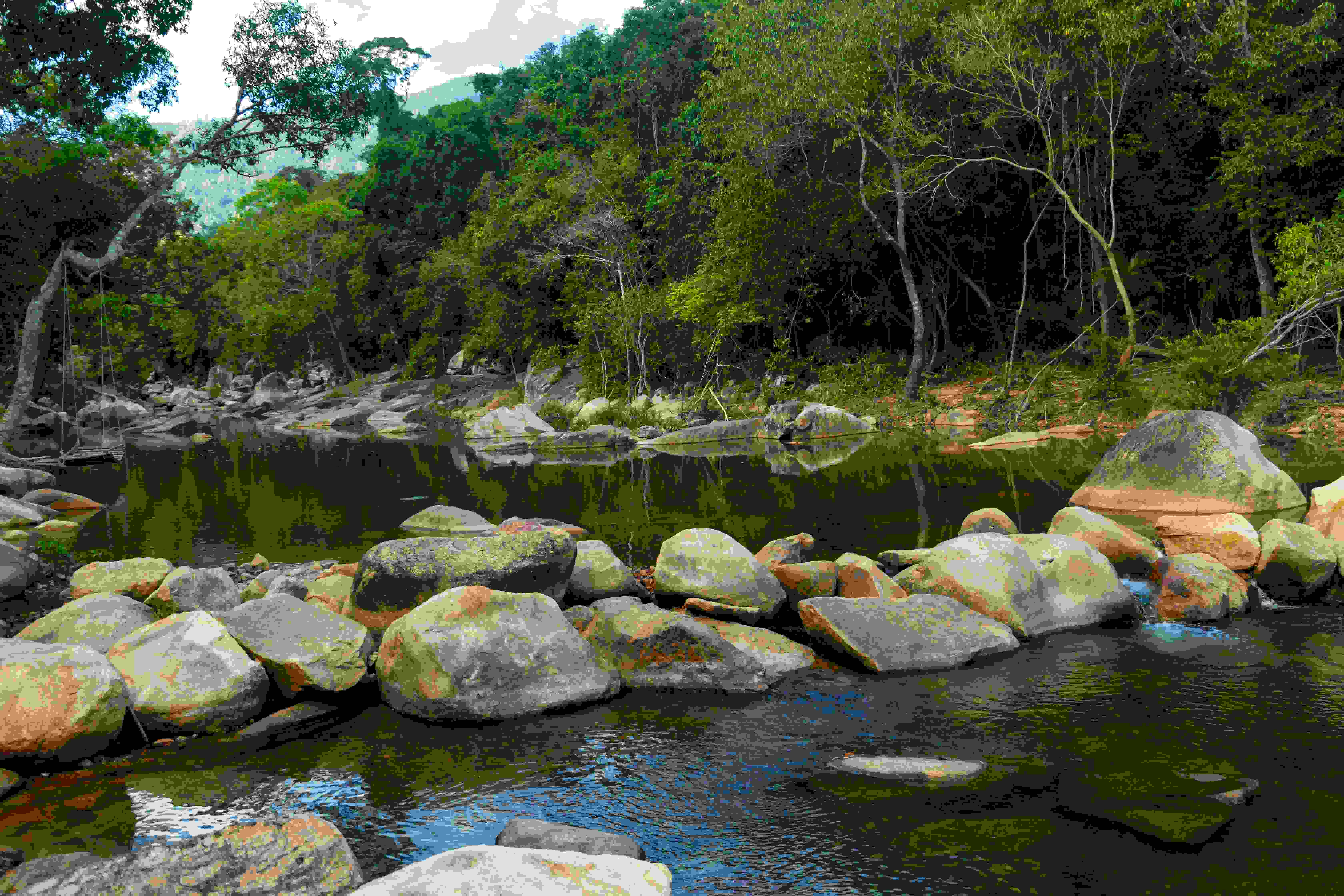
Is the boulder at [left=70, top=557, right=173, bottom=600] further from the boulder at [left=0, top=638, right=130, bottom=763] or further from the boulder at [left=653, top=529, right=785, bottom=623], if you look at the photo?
the boulder at [left=653, top=529, right=785, bottom=623]

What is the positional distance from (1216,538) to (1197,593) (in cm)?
135

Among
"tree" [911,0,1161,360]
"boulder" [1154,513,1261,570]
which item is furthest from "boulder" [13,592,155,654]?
"tree" [911,0,1161,360]

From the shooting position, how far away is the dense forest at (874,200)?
21188 millimetres

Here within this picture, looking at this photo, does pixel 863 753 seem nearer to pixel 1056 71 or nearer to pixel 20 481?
pixel 20 481

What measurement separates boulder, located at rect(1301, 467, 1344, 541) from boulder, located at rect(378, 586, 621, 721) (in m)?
7.09

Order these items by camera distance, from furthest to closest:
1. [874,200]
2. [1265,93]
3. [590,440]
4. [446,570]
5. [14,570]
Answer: [874,200] < [590,440] < [1265,93] < [14,570] < [446,570]

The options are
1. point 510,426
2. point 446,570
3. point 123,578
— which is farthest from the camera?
point 510,426

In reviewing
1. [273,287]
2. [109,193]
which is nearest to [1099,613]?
[109,193]

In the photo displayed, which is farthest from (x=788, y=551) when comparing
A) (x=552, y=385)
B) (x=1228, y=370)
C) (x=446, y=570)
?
(x=552, y=385)

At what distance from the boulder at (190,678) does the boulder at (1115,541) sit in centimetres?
665

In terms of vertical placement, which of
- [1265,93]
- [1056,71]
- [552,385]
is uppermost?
[1056,71]

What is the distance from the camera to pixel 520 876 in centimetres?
335

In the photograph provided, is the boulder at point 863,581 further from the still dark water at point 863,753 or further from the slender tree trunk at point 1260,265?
the slender tree trunk at point 1260,265

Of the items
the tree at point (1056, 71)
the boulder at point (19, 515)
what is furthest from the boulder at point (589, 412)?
the boulder at point (19, 515)
